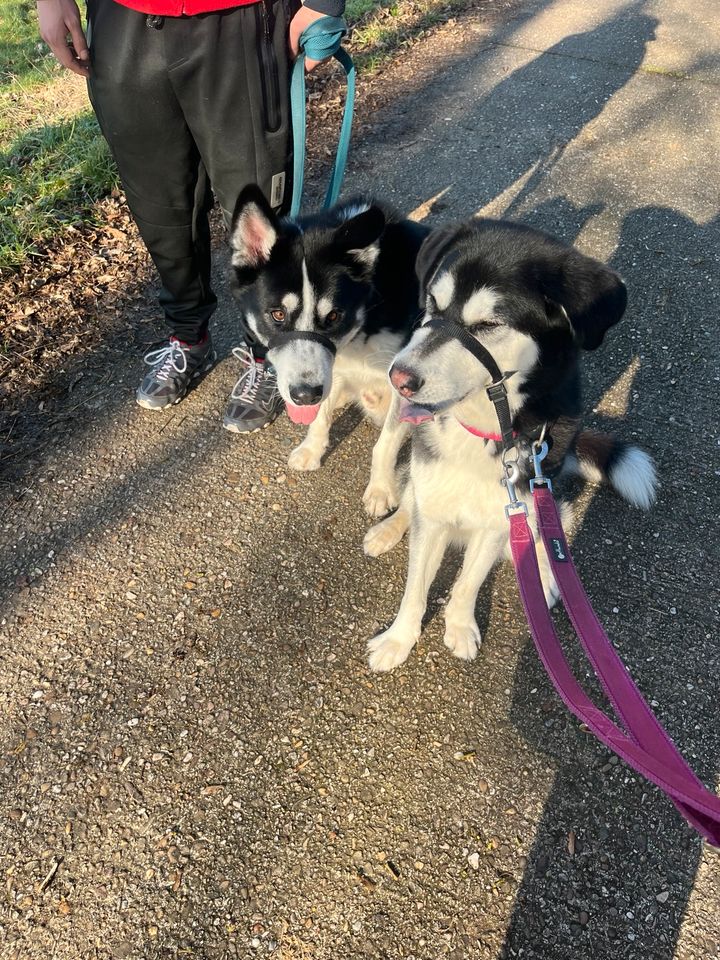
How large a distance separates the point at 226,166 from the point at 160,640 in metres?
2.01

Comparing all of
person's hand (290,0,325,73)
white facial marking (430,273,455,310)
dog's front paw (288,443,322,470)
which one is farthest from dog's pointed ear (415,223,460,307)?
dog's front paw (288,443,322,470)

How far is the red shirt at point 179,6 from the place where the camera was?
228cm

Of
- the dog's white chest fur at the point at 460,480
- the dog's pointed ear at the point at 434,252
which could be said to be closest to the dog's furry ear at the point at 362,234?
the dog's pointed ear at the point at 434,252

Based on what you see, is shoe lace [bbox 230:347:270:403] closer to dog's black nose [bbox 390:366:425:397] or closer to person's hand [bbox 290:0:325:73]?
person's hand [bbox 290:0:325:73]

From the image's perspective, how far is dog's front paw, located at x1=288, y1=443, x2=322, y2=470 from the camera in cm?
316

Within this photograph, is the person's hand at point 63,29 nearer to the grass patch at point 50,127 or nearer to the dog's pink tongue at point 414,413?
the grass patch at point 50,127

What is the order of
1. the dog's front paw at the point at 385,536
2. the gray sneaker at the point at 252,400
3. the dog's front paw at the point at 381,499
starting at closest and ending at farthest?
the dog's front paw at the point at 385,536 < the dog's front paw at the point at 381,499 < the gray sneaker at the point at 252,400

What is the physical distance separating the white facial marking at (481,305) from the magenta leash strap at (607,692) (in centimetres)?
62

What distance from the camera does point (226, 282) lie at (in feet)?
13.2

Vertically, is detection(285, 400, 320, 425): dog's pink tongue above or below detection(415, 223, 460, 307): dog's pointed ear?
below

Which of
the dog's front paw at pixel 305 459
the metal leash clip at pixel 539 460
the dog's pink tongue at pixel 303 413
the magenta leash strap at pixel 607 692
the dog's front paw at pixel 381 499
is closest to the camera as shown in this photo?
the magenta leash strap at pixel 607 692

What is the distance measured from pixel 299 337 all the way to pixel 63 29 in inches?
58.5

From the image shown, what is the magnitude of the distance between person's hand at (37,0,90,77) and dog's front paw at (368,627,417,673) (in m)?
2.60

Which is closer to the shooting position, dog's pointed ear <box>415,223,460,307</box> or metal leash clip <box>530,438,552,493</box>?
metal leash clip <box>530,438,552,493</box>
